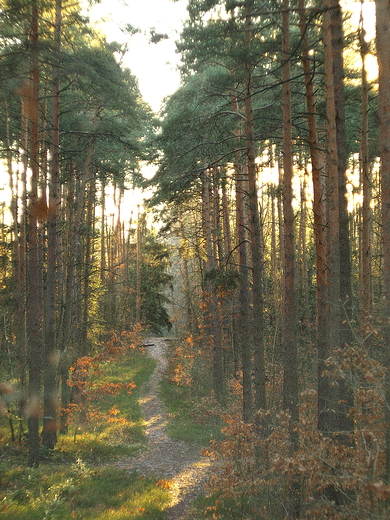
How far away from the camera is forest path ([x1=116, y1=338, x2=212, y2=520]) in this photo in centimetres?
889

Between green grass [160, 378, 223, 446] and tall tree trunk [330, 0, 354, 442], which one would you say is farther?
green grass [160, 378, 223, 446]

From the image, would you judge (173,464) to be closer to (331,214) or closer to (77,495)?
(77,495)

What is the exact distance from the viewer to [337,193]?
303 inches

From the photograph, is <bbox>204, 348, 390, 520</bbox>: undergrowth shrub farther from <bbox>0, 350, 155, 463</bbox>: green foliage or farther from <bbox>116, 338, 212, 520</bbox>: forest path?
<bbox>0, 350, 155, 463</bbox>: green foliage

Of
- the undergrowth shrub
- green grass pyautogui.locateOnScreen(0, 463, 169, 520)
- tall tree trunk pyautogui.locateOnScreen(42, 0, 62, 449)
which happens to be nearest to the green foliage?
tall tree trunk pyautogui.locateOnScreen(42, 0, 62, 449)

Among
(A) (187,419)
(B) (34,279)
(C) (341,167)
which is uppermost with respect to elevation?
(C) (341,167)

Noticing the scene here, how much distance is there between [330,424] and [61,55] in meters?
9.17

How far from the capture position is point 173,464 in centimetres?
1148

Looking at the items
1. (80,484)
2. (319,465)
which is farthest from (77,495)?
(319,465)

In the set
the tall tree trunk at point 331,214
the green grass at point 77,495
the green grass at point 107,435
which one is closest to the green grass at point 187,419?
the green grass at point 107,435

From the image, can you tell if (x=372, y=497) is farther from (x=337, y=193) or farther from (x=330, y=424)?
(x=337, y=193)

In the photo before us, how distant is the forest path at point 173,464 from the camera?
889 cm

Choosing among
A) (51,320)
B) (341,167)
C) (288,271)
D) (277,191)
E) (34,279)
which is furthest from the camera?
(51,320)

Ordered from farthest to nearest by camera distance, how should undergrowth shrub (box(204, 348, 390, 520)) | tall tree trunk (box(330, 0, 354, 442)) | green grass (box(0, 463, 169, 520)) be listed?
tall tree trunk (box(330, 0, 354, 442)) → green grass (box(0, 463, 169, 520)) → undergrowth shrub (box(204, 348, 390, 520))
